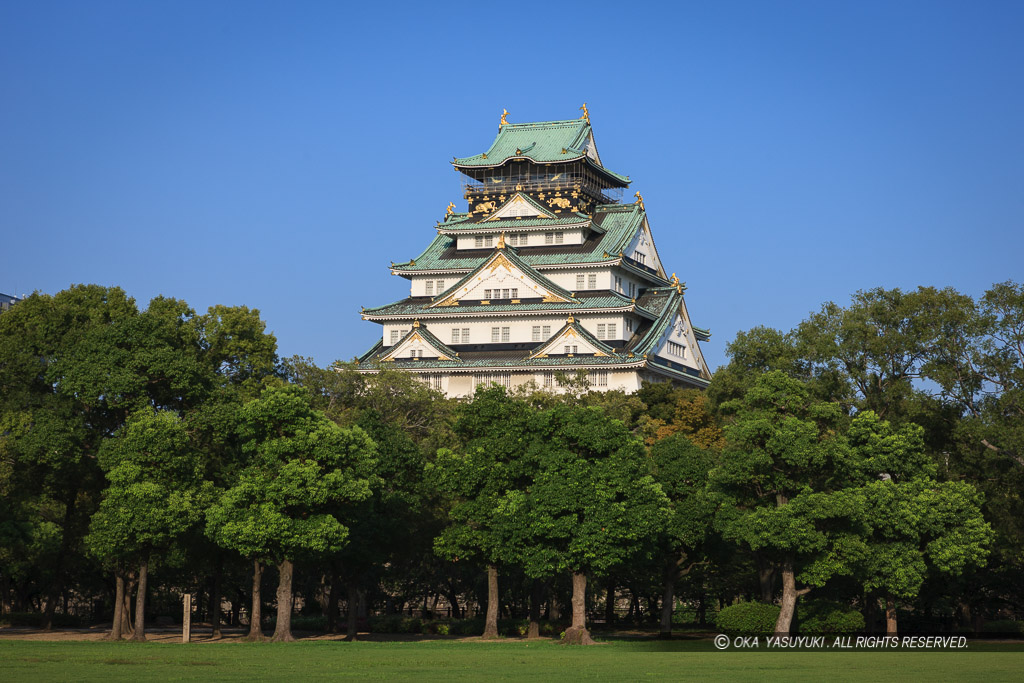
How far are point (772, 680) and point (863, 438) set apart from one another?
67.1 feet

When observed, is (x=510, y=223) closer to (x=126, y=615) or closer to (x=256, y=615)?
(x=256, y=615)

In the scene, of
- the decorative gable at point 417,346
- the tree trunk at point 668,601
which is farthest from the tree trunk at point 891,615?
the decorative gable at point 417,346

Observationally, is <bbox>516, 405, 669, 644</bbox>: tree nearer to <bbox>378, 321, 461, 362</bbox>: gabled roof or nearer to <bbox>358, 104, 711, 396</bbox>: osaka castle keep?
<bbox>358, 104, 711, 396</bbox>: osaka castle keep

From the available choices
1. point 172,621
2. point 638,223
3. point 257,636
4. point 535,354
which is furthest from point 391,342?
point 257,636

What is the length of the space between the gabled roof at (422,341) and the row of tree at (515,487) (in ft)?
90.1

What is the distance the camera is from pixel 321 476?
40.8 metres

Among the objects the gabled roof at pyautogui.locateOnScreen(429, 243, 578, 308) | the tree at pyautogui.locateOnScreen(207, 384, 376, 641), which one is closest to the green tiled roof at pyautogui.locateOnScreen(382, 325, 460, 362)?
the gabled roof at pyautogui.locateOnScreen(429, 243, 578, 308)

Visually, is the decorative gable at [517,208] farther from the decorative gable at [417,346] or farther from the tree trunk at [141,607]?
the tree trunk at [141,607]

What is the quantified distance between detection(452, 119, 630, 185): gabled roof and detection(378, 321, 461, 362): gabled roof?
16.4 m

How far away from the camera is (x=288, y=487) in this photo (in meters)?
39.6

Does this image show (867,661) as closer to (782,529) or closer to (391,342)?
(782,529)

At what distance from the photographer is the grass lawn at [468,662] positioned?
91.5 feet

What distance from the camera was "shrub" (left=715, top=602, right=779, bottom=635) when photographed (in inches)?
1698

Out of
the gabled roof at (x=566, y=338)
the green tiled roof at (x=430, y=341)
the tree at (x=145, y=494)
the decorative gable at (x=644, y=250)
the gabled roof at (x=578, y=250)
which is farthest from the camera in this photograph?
the decorative gable at (x=644, y=250)
